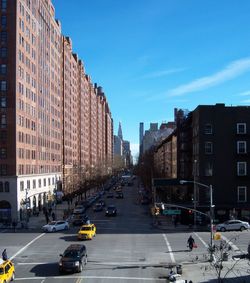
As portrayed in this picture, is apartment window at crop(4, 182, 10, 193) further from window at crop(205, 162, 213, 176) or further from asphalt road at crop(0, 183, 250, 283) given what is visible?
window at crop(205, 162, 213, 176)

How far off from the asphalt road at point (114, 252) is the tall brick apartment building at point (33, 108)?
63.8ft

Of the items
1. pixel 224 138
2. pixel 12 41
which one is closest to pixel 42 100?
pixel 12 41

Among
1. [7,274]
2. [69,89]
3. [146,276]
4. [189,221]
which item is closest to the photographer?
[7,274]

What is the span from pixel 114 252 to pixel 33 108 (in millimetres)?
54230

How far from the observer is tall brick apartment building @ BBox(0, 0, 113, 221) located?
8075cm

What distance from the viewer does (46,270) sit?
38.1m

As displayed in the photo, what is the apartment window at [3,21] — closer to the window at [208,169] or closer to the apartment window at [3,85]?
the apartment window at [3,85]

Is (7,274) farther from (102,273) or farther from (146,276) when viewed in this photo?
(146,276)

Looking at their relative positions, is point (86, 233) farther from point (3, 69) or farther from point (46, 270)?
point (3, 69)

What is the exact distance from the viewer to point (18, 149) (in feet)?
270

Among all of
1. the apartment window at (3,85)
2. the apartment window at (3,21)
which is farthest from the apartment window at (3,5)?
the apartment window at (3,85)

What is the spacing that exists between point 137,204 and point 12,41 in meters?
47.1

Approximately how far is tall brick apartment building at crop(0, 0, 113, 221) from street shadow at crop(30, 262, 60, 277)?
39.7 meters

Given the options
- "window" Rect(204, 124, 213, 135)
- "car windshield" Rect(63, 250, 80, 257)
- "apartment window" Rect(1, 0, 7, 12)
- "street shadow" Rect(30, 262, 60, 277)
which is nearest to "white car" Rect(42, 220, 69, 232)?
"street shadow" Rect(30, 262, 60, 277)
